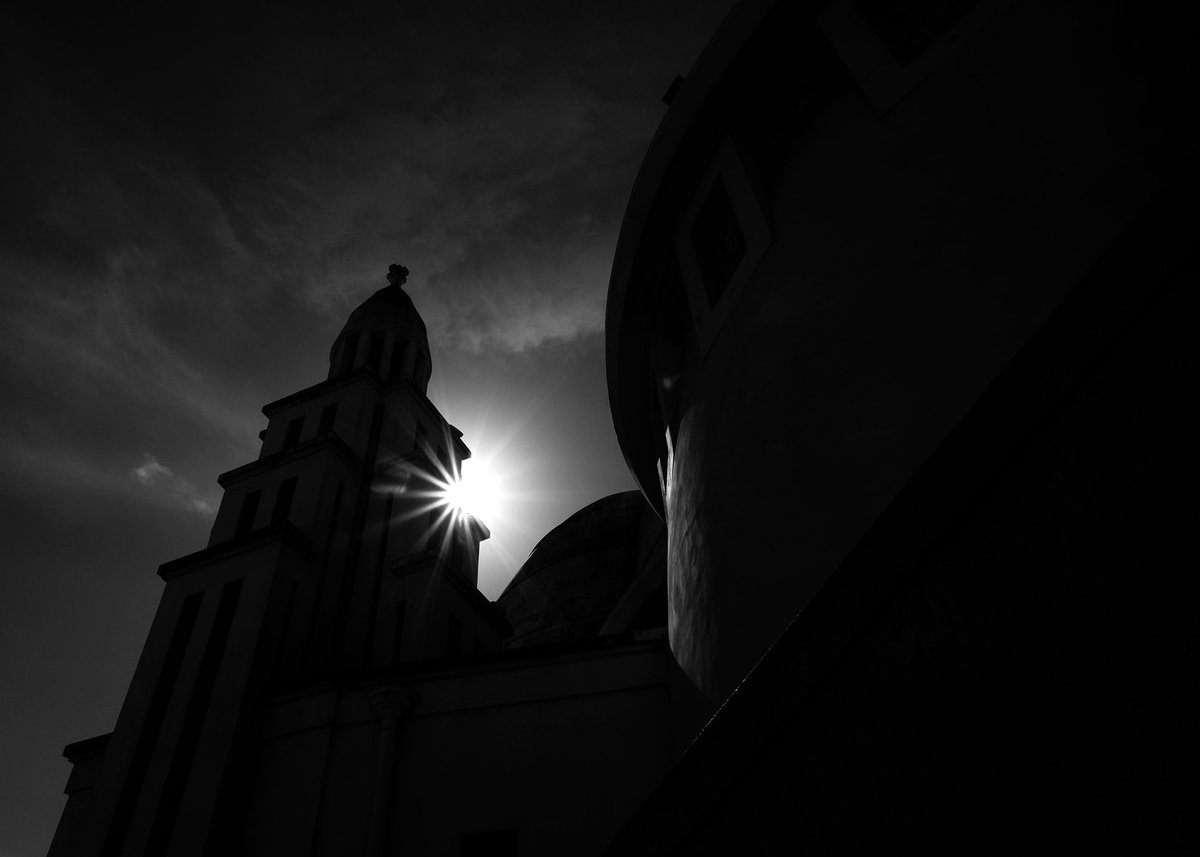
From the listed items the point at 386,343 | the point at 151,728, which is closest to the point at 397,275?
the point at 386,343

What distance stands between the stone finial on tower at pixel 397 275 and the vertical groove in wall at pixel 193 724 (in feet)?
43.3

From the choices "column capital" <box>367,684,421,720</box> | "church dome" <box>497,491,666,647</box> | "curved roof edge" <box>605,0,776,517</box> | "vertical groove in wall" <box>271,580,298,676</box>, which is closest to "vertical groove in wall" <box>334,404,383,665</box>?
"vertical groove in wall" <box>271,580,298,676</box>

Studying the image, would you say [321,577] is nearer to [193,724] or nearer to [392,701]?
[193,724]

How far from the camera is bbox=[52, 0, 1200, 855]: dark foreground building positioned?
174 cm

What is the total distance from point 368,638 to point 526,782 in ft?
22.8

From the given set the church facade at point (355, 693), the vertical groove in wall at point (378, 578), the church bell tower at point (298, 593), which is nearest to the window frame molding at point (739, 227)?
the church facade at point (355, 693)

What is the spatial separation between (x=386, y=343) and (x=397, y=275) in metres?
4.25

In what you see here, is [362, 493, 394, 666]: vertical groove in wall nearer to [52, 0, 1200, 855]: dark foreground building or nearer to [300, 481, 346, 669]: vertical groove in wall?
→ [52, 0, 1200, 855]: dark foreground building

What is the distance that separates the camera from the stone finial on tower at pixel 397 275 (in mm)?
25291

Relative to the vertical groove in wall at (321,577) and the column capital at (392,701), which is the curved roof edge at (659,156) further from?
the vertical groove in wall at (321,577)

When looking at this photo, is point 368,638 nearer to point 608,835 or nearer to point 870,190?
point 608,835

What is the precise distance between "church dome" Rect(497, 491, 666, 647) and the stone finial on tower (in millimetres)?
10273

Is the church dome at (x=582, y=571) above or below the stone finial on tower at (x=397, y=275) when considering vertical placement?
below

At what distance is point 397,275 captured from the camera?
2552cm
